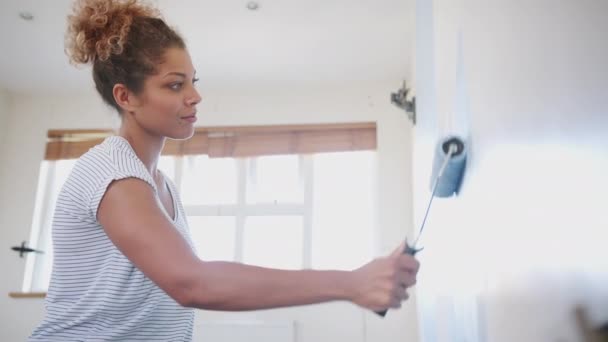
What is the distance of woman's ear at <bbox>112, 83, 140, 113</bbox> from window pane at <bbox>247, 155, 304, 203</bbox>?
276 centimetres

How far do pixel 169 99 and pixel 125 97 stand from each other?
0.26 feet

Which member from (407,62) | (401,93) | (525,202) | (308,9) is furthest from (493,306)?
(407,62)

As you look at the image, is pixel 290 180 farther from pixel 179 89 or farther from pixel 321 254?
pixel 179 89

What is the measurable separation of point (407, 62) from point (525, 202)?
123 inches

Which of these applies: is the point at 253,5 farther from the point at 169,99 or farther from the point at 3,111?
the point at 3,111

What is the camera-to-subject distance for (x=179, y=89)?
85 cm

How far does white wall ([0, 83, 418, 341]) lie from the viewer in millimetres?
3424

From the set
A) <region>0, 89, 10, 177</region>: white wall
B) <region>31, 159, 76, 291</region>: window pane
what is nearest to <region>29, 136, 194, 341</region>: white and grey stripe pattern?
<region>31, 159, 76, 291</region>: window pane

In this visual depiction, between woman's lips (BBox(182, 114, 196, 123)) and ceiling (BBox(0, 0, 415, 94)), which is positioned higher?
ceiling (BBox(0, 0, 415, 94))

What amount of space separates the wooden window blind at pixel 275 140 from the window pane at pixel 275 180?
6 centimetres

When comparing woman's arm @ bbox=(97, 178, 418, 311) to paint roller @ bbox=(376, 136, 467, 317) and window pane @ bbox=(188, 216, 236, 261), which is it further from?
window pane @ bbox=(188, 216, 236, 261)

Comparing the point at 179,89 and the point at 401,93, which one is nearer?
the point at 179,89

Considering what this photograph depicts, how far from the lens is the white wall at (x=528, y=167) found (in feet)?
0.78

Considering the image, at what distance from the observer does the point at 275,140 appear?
3717mm
